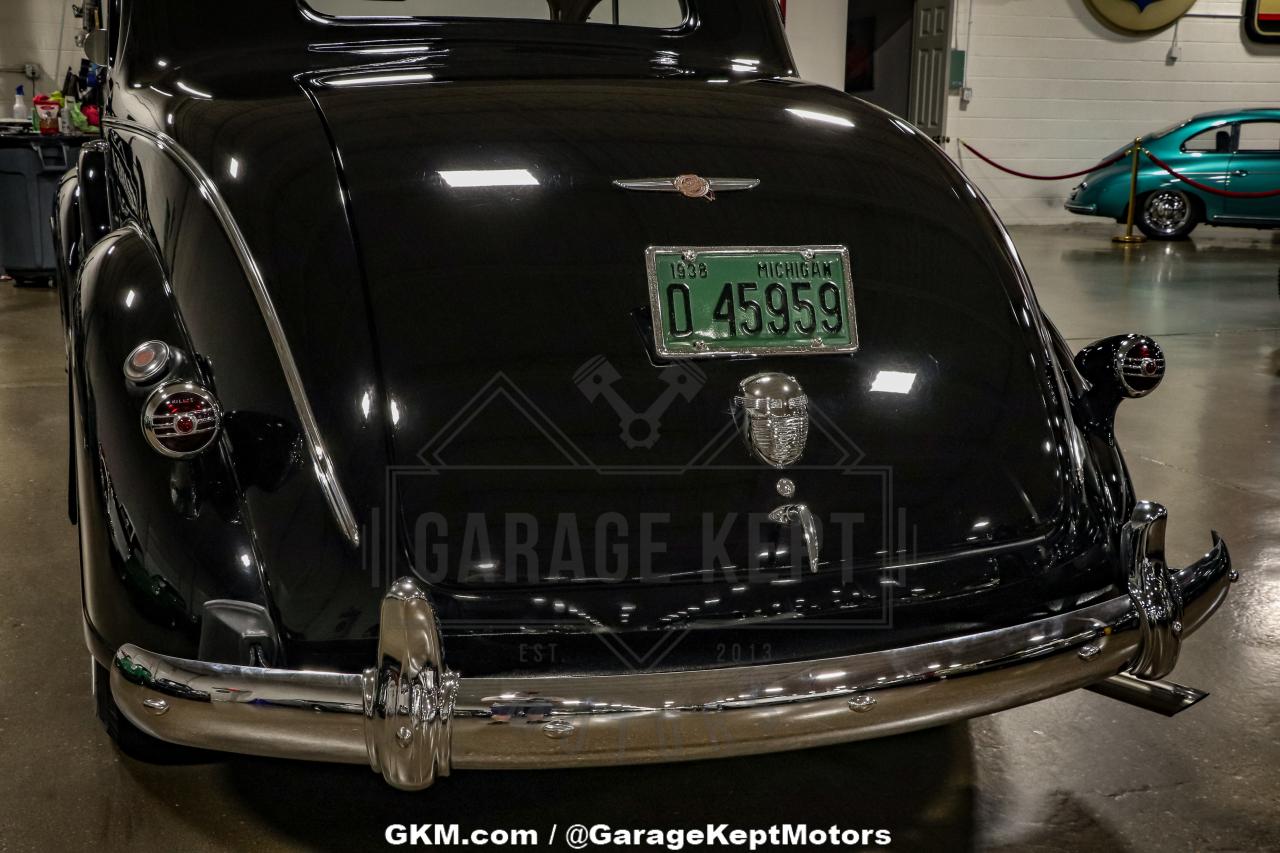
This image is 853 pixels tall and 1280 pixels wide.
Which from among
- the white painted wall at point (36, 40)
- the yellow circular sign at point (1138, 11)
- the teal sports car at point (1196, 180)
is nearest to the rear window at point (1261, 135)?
the yellow circular sign at point (1138, 11)

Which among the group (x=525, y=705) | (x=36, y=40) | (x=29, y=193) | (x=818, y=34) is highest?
(x=818, y=34)

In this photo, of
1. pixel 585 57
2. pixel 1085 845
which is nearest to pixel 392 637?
pixel 1085 845

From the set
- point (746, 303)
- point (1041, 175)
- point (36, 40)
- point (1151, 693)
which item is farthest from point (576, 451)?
point (1041, 175)

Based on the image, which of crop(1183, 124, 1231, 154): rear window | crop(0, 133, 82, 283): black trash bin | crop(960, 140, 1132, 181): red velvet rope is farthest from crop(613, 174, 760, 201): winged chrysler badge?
crop(1183, 124, 1231, 154): rear window

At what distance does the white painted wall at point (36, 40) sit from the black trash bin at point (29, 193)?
11.2 ft

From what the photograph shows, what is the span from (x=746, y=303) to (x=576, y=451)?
13.7 inches

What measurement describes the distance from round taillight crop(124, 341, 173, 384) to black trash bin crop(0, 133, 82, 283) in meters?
6.26

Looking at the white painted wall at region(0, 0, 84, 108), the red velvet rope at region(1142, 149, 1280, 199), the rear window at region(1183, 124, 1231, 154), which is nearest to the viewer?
the white painted wall at region(0, 0, 84, 108)

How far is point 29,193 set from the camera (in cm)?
716

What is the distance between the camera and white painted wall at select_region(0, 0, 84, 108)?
32.8 feet

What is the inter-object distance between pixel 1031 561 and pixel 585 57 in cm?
138

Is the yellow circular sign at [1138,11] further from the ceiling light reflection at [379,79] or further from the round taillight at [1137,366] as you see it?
the ceiling light reflection at [379,79]

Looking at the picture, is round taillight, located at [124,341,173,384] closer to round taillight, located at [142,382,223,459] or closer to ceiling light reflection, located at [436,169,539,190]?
Answer: round taillight, located at [142,382,223,459]

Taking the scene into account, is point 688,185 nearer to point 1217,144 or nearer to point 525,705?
point 525,705
